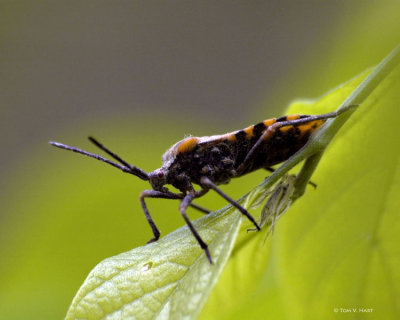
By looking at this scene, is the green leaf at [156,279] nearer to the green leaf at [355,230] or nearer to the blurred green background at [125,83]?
the green leaf at [355,230]

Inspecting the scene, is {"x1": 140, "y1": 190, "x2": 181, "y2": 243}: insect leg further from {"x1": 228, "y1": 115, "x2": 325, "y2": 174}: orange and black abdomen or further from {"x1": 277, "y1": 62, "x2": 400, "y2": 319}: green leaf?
{"x1": 277, "y1": 62, "x2": 400, "y2": 319}: green leaf

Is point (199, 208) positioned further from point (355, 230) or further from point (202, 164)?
point (355, 230)

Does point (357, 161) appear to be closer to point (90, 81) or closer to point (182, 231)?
point (182, 231)

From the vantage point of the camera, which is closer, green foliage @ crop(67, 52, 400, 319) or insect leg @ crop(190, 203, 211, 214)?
green foliage @ crop(67, 52, 400, 319)

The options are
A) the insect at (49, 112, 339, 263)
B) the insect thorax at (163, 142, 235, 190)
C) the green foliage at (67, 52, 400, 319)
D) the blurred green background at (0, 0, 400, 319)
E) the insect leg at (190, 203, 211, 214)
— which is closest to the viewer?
the green foliage at (67, 52, 400, 319)

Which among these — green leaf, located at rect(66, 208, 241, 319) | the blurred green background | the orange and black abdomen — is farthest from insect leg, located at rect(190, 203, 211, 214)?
green leaf, located at rect(66, 208, 241, 319)

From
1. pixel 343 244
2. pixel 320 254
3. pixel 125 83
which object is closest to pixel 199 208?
pixel 320 254
